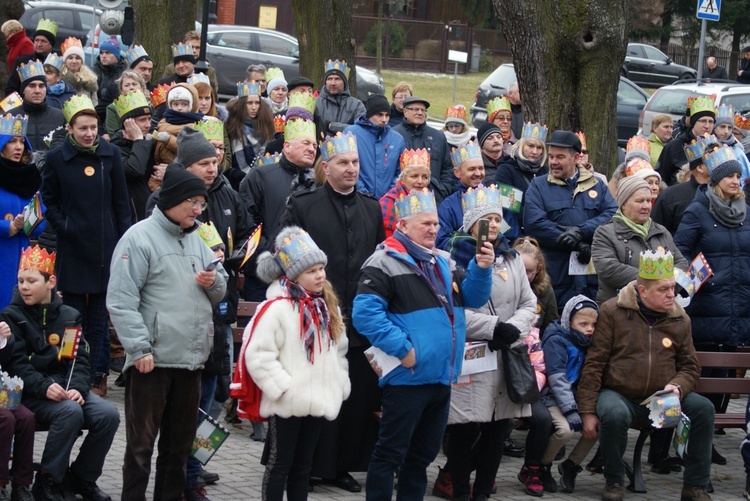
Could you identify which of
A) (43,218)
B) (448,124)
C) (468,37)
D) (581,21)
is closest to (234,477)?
(43,218)

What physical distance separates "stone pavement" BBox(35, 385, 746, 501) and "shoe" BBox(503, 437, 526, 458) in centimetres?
8

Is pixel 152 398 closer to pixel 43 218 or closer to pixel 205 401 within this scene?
pixel 205 401

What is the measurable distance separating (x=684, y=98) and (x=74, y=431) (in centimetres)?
1671

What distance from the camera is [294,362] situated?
21.0 ft

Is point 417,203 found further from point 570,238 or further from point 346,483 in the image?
point 570,238

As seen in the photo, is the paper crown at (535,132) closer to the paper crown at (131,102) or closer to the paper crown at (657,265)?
the paper crown at (657,265)

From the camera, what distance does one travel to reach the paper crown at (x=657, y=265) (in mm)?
7859

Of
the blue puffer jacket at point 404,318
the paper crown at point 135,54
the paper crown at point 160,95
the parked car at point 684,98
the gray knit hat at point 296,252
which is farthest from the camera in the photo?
the parked car at point 684,98

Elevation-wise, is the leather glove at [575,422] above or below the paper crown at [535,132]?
below

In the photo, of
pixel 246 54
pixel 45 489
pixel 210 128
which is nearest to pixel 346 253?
pixel 210 128

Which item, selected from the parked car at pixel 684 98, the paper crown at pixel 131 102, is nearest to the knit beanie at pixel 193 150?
the paper crown at pixel 131 102

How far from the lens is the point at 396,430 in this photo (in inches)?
261

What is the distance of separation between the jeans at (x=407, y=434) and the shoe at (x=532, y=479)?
4.40ft

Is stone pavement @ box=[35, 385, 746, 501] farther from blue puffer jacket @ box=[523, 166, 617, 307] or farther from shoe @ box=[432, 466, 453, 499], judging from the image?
blue puffer jacket @ box=[523, 166, 617, 307]
